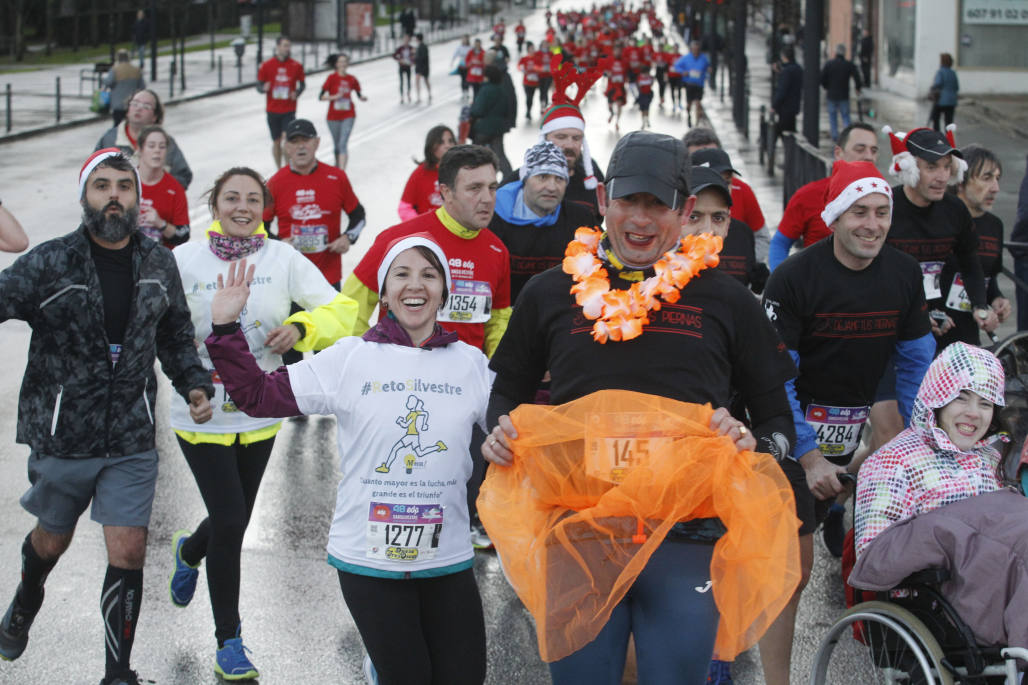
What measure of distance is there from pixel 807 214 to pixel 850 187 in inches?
92.2

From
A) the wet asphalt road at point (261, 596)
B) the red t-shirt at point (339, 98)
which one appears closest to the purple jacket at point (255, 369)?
the wet asphalt road at point (261, 596)

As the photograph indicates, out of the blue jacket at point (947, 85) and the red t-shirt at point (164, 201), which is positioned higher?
the blue jacket at point (947, 85)

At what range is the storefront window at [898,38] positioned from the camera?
3709 centimetres

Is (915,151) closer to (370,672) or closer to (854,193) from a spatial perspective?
(854,193)

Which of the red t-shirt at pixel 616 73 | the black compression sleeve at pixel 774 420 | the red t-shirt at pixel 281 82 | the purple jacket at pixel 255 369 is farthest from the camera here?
the red t-shirt at pixel 616 73

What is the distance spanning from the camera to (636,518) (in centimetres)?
361

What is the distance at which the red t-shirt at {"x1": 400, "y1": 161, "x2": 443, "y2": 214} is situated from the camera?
33.9 feet

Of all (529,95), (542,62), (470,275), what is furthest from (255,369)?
(542,62)

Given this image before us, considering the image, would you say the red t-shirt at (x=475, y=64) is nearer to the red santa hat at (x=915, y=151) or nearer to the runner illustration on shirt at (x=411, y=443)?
the red santa hat at (x=915, y=151)

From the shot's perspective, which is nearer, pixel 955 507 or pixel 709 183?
pixel 955 507

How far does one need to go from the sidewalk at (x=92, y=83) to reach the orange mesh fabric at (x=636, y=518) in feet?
84.8

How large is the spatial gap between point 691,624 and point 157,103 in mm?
8286

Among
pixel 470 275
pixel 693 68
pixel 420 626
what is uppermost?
pixel 693 68

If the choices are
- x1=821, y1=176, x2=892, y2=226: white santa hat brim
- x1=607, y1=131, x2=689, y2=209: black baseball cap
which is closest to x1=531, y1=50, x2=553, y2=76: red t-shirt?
x1=821, y1=176, x2=892, y2=226: white santa hat brim
